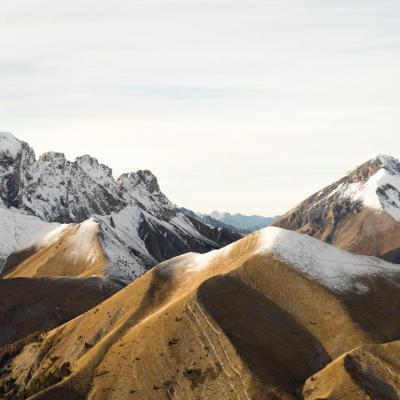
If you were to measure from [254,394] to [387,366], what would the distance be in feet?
94.2

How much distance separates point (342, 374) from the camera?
143750 mm

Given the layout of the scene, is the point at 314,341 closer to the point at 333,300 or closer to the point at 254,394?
the point at 333,300

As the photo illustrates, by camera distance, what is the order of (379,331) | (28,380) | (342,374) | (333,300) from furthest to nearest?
1. (28,380)
2. (333,300)
3. (379,331)
4. (342,374)

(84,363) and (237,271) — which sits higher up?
(237,271)

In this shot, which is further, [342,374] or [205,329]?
[205,329]

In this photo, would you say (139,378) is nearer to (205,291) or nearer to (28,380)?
(205,291)

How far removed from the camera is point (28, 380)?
195 meters

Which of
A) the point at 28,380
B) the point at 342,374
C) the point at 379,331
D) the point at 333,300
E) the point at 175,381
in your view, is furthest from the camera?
the point at 28,380

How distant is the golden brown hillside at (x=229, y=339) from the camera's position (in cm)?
15475

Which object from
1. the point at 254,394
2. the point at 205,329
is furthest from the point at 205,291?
the point at 254,394

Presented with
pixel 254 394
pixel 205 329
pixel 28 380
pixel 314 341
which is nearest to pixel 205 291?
pixel 205 329

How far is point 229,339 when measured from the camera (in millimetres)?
164375

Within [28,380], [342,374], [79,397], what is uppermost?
[342,374]

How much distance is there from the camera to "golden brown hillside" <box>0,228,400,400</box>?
155m
